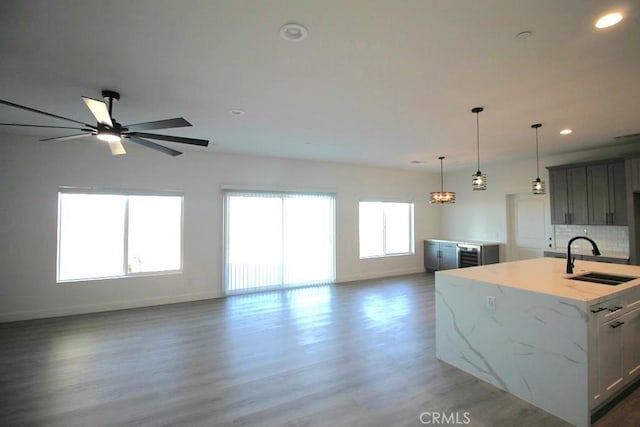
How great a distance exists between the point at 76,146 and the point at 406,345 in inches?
218

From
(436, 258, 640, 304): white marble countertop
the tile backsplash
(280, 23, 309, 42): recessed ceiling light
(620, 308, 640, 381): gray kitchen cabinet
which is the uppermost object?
(280, 23, 309, 42): recessed ceiling light

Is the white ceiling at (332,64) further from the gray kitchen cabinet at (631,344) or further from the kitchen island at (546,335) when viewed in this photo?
the gray kitchen cabinet at (631,344)

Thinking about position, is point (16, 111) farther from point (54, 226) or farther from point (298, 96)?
point (298, 96)

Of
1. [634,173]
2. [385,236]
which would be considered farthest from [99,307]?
[634,173]

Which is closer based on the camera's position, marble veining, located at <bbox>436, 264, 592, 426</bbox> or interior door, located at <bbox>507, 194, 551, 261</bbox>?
marble veining, located at <bbox>436, 264, 592, 426</bbox>

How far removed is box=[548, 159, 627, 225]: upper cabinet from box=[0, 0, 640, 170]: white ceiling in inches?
42.8

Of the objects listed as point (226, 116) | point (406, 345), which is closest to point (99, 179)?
point (226, 116)

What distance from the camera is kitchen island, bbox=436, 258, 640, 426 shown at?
215 centimetres

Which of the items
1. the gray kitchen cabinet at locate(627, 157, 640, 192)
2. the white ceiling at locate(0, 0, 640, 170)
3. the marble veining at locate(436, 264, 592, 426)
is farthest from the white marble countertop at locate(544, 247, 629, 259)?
the marble veining at locate(436, 264, 592, 426)

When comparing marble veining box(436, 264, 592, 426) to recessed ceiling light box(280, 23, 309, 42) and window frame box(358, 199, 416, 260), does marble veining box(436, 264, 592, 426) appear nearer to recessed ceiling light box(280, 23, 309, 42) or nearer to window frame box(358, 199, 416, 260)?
recessed ceiling light box(280, 23, 309, 42)

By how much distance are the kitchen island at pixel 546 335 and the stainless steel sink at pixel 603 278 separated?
7cm

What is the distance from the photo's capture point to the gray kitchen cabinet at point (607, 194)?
15.9ft

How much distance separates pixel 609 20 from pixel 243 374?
3810 mm

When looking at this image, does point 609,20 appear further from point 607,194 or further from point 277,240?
point 277,240
